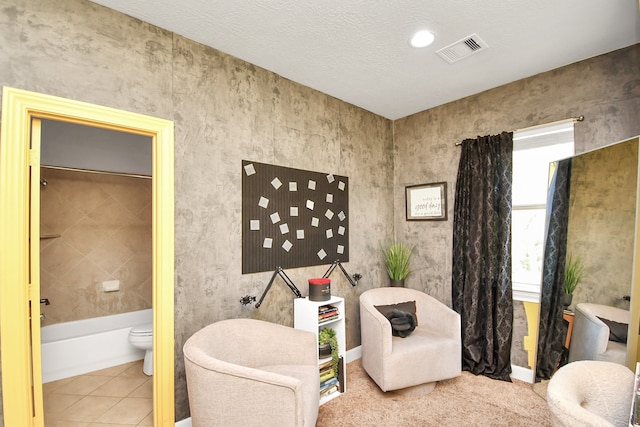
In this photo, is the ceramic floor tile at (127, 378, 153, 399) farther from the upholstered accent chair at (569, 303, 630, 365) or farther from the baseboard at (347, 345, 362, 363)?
the upholstered accent chair at (569, 303, 630, 365)

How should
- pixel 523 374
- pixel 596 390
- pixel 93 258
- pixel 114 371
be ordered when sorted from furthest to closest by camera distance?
1. pixel 93 258
2. pixel 114 371
3. pixel 523 374
4. pixel 596 390

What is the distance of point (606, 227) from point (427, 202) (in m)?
1.54

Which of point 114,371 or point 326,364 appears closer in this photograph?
point 326,364

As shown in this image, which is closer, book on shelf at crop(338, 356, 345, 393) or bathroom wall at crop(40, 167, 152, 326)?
book on shelf at crop(338, 356, 345, 393)

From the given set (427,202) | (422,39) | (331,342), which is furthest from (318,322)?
(422,39)

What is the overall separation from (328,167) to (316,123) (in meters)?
0.44

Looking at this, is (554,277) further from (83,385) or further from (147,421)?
(83,385)

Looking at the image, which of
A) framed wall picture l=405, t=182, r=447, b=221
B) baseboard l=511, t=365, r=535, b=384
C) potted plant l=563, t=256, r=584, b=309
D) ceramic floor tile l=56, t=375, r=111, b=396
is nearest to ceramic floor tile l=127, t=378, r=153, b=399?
ceramic floor tile l=56, t=375, r=111, b=396

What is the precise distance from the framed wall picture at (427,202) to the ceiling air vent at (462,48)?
131 cm

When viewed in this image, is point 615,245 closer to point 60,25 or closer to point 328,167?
point 328,167

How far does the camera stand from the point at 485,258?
288 cm

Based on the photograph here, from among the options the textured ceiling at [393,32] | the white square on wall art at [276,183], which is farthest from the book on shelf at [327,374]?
the textured ceiling at [393,32]

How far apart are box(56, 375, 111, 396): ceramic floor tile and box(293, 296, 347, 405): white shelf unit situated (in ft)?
6.21

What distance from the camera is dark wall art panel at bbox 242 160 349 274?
7.98ft
